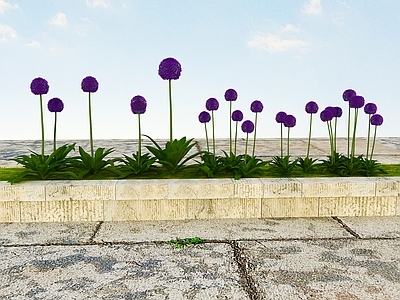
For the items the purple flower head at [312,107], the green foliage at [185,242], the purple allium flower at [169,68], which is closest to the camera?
the green foliage at [185,242]

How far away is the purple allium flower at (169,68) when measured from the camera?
4.04 meters

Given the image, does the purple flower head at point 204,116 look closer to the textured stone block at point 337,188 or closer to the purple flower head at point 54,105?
the textured stone block at point 337,188

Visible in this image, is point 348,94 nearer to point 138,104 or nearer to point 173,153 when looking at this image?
point 173,153

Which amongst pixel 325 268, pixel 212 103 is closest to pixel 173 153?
pixel 212 103

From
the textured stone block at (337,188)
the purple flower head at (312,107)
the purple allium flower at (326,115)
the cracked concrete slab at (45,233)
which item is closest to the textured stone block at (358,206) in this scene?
the textured stone block at (337,188)

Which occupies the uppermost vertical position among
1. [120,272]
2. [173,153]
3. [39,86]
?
[39,86]

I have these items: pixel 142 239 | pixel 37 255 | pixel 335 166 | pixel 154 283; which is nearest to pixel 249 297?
pixel 154 283

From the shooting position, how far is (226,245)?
3229 millimetres

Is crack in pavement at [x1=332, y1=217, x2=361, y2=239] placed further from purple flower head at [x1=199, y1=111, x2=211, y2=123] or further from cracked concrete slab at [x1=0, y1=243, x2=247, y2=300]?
purple flower head at [x1=199, y1=111, x2=211, y2=123]

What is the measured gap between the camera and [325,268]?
2.83 m

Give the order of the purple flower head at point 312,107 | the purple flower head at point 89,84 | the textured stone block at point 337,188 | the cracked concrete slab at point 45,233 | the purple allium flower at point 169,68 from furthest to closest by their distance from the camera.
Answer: the purple flower head at point 312,107 → the purple flower head at point 89,84 → the purple allium flower at point 169,68 → the textured stone block at point 337,188 → the cracked concrete slab at point 45,233

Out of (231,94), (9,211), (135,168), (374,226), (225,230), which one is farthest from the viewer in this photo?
(231,94)

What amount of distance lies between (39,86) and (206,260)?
2.26m

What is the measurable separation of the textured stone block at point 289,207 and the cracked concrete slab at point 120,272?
2.77 ft
